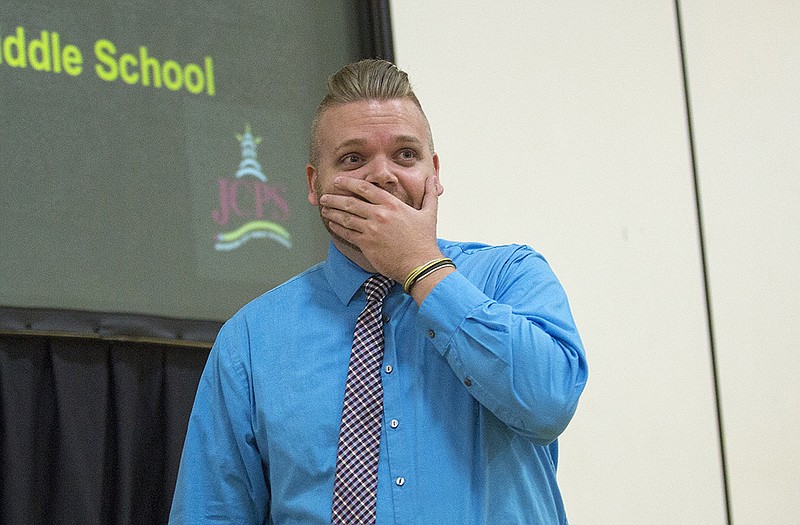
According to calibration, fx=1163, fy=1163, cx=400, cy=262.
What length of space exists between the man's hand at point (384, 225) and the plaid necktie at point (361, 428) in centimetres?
10

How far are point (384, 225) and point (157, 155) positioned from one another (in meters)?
1.03

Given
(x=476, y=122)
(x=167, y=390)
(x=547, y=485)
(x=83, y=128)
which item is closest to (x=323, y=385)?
(x=547, y=485)

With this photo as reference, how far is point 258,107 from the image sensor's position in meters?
2.65

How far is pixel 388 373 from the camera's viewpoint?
1588 millimetres

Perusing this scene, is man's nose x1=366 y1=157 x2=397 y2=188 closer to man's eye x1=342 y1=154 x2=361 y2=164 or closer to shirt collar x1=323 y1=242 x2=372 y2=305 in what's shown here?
man's eye x1=342 y1=154 x2=361 y2=164

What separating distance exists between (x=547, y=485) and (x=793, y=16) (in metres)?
2.40

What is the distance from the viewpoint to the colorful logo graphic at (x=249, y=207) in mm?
2523

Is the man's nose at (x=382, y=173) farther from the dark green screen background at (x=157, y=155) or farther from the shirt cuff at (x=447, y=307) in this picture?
the dark green screen background at (x=157, y=155)

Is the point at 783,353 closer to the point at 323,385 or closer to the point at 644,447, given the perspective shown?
the point at 644,447

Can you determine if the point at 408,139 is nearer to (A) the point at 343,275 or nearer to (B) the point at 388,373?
(A) the point at 343,275

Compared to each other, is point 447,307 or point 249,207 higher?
point 249,207

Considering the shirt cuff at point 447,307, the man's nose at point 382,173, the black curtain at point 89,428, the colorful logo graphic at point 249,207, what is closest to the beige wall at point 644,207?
the colorful logo graphic at point 249,207

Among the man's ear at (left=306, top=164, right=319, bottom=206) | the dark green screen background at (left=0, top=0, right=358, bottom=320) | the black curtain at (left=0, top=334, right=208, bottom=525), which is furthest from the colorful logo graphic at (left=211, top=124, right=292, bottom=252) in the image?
the man's ear at (left=306, top=164, right=319, bottom=206)

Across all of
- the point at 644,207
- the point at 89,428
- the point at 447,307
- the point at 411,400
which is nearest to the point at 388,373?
the point at 411,400
